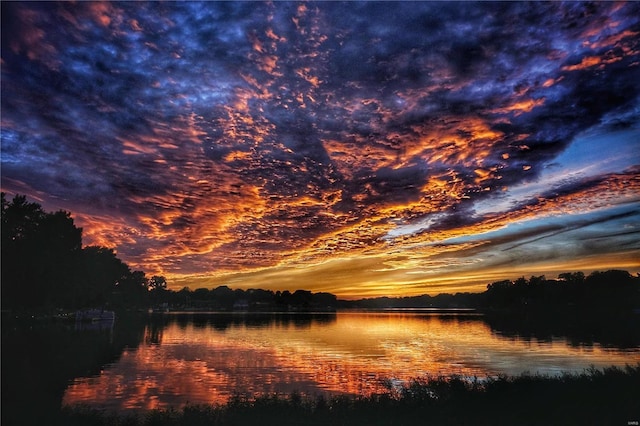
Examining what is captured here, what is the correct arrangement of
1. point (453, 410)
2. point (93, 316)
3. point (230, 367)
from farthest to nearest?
point (93, 316), point (230, 367), point (453, 410)

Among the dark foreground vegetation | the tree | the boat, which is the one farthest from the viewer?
the boat

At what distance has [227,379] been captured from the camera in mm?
41969

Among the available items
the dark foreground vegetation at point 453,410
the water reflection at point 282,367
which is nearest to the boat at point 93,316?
the water reflection at point 282,367

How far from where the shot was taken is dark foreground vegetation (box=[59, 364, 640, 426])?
69.5 feet

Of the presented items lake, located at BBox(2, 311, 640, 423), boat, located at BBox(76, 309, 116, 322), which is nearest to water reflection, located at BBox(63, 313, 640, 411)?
lake, located at BBox(2, 311, 640, 423)

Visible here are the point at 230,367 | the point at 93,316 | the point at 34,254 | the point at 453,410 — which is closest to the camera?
the point at 453,410

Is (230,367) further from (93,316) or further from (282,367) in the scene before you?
(93,316)

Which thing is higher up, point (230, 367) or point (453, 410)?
point (453, 410)

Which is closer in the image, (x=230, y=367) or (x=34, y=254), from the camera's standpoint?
(x=230, y=367)

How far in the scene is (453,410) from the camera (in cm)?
2295

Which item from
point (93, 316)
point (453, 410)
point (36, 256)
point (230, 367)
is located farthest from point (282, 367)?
point (93, 316)

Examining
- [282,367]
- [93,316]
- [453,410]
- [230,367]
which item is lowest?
[282,367]

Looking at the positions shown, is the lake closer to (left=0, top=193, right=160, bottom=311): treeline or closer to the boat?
(left=0, top=193, right=160, bottom=311): treeline

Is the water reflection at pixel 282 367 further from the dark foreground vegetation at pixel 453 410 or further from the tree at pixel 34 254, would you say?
the tree at pixel 34 254
